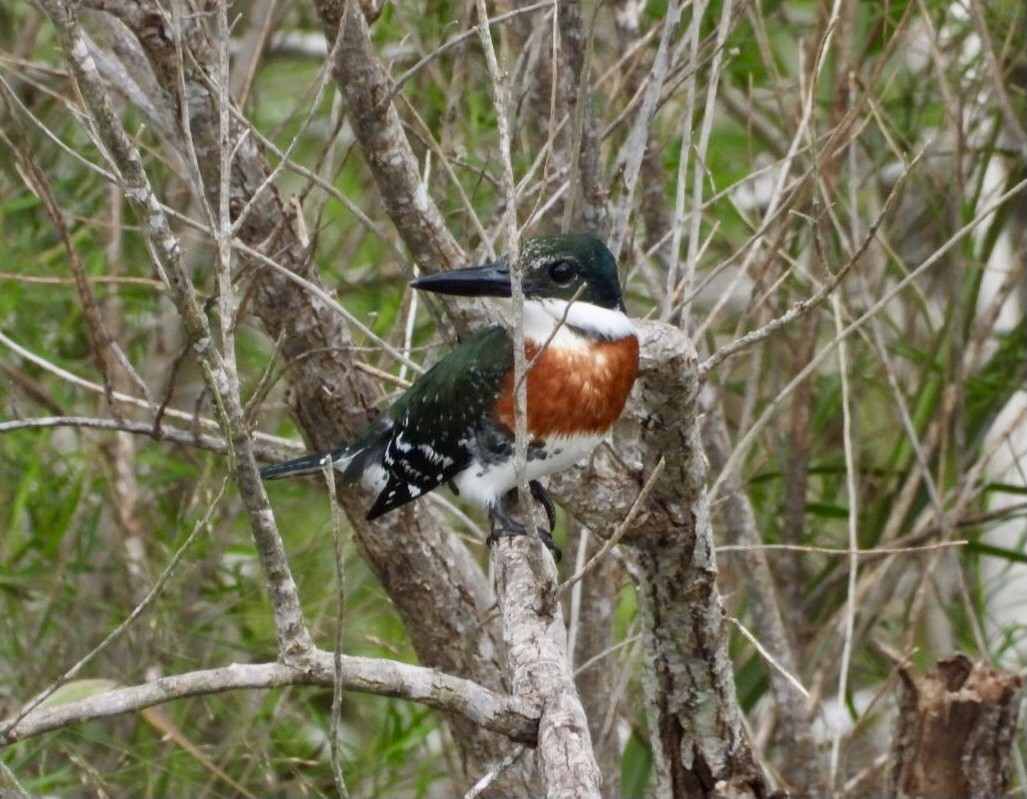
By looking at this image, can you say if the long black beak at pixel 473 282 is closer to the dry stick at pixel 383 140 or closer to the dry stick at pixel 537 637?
the dry stick at pixel 383 140

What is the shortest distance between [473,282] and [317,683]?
34.9 inches

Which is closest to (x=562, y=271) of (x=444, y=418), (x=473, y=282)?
(x=473, y=282)

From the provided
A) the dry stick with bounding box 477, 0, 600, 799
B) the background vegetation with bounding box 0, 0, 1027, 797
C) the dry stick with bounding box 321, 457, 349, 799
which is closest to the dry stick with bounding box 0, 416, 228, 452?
the background vegetation with bounding box 0, 0, 1027, 797

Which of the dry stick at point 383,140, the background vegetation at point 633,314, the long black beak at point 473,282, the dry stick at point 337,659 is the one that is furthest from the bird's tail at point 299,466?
the dry stick at point 337,659

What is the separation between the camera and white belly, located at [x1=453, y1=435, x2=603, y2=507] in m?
2.54

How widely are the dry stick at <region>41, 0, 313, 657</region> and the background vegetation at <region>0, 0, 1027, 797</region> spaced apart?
1473mm

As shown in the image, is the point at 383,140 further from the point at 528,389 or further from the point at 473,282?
the point at 528,389

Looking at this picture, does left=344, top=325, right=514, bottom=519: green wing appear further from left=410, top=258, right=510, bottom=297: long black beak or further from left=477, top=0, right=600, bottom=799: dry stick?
left=477, top=0, right=600, bottom=799: dry stick

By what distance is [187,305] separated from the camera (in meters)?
1.57

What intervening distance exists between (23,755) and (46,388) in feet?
3.83

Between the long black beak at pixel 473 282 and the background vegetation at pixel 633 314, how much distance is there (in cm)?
65

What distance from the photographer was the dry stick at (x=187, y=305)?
1.50 metres

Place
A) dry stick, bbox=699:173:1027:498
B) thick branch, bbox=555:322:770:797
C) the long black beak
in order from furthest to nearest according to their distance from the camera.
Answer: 1. the long black beak
2. dry stick, bbox=699:173:1027:498
3. thick branch, bbox=555:322:770:797

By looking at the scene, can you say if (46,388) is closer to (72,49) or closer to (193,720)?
(193,720)
